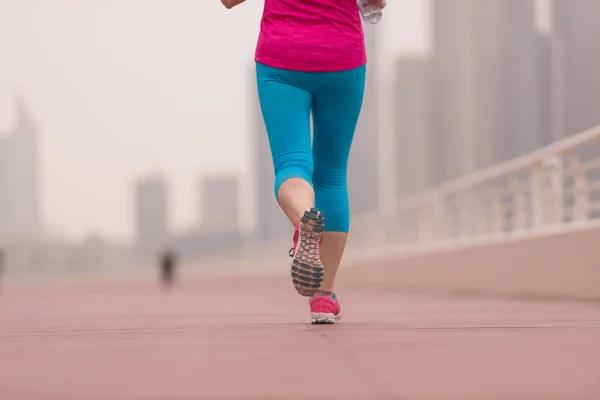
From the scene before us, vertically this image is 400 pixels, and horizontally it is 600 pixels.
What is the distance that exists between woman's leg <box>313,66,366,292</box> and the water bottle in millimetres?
176

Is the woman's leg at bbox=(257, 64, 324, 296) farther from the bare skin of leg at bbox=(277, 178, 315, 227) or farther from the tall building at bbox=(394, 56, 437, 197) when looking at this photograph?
the tall building at bbox=(394, 56, 437, 197)

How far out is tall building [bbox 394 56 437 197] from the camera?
74062 millimetres

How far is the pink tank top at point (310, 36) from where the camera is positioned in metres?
3.41

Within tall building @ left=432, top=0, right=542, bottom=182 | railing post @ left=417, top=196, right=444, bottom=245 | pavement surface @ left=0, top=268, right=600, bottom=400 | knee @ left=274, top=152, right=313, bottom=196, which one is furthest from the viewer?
tall building @ left=432, top=0, right=542, bottom=182

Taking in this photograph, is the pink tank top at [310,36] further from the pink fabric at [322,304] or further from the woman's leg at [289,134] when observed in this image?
the pink fabric at [322,304]

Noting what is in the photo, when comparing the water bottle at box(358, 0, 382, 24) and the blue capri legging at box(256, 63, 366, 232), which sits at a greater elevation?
the water bottle at box(358, 0, 382, 24)

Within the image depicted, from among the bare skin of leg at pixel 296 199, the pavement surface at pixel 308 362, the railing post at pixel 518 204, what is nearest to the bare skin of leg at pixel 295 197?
the bare skin of leg at pixel 296 199

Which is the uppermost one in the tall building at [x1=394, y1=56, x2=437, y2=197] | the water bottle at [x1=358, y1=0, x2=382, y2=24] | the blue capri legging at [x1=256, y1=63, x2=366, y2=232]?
the tall building at [x1=394, y1=56, x2=437, y2=197]

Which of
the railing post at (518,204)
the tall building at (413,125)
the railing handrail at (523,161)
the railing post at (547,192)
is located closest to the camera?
the railing handrail at (523,161)

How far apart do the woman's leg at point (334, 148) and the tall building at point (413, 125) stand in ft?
227

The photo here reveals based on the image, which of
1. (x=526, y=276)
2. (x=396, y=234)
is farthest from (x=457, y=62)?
(x=526, y=276)

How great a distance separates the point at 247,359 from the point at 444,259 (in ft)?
24.7

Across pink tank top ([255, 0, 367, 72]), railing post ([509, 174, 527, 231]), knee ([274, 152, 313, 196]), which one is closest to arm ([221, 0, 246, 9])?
pink tank top ([255, 0, 367, 72])

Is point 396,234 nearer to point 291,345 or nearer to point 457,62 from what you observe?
point 291,345
